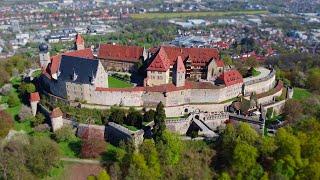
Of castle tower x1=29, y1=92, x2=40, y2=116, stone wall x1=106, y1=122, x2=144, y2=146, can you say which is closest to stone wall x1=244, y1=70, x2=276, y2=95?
stone wall x1=106, y1=122, x2=144, y2=146

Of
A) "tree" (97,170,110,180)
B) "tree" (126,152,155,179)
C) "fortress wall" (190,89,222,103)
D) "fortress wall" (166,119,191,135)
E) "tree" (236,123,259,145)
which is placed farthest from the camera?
"fortress wall" (190,89,222,103)

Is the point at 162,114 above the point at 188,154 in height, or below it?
above

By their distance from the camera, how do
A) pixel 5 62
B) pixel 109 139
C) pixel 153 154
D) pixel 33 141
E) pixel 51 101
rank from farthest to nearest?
pixel 5 62, pixel 51 101, pixel 109 139, pixel 33 141, pixel 153 154

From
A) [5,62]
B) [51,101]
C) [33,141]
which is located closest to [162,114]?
[33,141]

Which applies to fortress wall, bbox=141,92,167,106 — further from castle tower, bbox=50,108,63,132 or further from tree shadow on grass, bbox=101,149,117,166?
castle tower, bbox=50,108,63,132

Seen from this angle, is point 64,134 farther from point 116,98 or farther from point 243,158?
point 243,158

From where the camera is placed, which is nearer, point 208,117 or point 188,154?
point 188,154

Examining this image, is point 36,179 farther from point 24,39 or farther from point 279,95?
point 24,39

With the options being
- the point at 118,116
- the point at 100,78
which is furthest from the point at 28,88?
the point at 118,116
